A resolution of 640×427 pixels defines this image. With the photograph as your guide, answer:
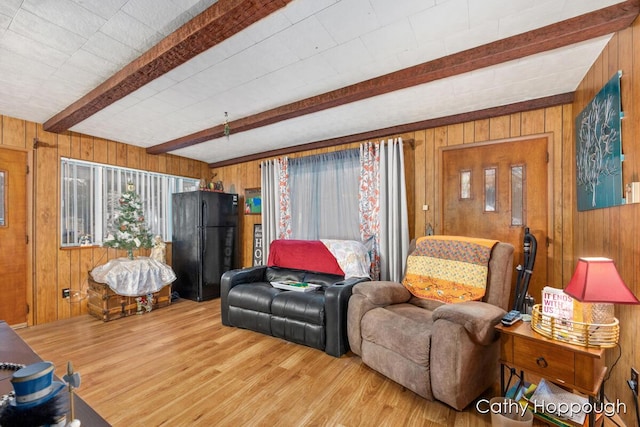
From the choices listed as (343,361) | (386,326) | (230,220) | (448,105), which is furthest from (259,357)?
(448,105)

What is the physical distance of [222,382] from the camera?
2146mm

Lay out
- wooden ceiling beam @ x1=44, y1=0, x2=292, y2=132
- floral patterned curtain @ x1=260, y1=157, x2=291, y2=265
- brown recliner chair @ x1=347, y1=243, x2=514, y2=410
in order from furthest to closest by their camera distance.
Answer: floral patterned curtain @ x1=260, y1=157, x2=291, y2=265 → brown recliner chair @ x1=347, y1=243, x2=514, y2=410 → wooden ceiling beam @ x1=44, y1=0, x2=292, y2=132

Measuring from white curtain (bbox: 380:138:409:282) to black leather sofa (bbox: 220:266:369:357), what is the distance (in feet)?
1.93

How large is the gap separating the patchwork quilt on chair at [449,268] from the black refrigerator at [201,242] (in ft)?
9.99

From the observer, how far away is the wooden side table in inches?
54.8

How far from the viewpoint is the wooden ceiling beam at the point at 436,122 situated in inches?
105

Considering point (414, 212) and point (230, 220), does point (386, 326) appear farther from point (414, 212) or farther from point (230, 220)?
point (230, 220)

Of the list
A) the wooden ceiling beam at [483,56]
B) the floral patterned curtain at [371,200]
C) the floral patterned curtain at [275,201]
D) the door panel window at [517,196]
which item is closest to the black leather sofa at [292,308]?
the floral patterned curtain at [371,200]

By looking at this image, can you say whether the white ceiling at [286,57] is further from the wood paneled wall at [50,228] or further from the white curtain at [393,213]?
the white curtain at [393,213]

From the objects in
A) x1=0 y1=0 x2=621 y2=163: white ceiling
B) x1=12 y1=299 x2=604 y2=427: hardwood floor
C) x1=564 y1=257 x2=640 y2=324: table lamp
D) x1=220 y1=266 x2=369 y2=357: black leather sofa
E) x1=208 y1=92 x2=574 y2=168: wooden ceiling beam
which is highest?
x1=0 y1=0 x2=621 y2=163: white ceiling

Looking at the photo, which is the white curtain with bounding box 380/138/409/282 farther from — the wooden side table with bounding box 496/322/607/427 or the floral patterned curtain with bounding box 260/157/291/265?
the wooden side table with bounding box 496/322/607/427

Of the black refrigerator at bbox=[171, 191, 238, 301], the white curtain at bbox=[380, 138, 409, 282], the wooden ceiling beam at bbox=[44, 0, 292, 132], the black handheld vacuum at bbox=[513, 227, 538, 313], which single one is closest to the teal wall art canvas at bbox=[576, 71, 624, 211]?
the black handheld vacuum at bbox=[513, 227, 538, 313]

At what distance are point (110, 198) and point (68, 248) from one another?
31.9 inches

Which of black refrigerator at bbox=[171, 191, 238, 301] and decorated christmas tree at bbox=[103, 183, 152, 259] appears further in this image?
black refrigerator at bbox=[171, 191, 238, 301]
